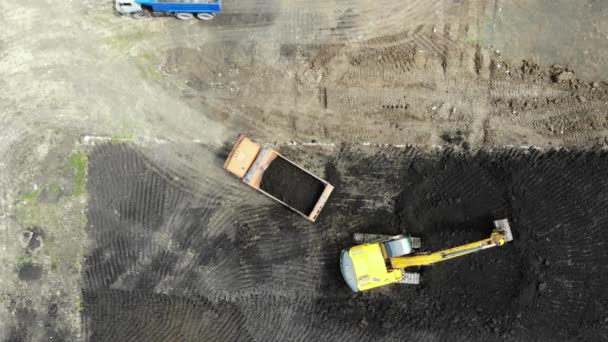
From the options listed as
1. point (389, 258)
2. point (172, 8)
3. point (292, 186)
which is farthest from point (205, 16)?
point (389, 258)

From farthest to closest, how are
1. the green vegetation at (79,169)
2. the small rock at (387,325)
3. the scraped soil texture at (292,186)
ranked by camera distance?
1. the green vegetation at (79,169)
2. the small rock at (387,325)
3. the scraped soil texture at (292,186)

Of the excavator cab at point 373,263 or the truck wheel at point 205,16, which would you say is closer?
the excavator cab at point 373,263

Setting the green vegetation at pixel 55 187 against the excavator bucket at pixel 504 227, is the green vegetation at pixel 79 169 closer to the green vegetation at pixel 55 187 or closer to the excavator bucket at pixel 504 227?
the green vegetation at pixel 55 187

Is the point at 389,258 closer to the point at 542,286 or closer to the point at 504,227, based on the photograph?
the point at 504,227

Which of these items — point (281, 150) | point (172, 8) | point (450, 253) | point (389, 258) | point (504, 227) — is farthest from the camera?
point (281, 150)

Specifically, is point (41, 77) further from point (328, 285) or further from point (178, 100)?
point (328, 285)

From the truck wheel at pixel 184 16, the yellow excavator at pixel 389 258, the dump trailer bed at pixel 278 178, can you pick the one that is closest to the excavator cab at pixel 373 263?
the yellow excavator at pixel 389 258

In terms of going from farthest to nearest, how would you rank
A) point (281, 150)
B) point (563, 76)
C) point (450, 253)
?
point (281, 150) < point (563, 76) < point (450, 253)

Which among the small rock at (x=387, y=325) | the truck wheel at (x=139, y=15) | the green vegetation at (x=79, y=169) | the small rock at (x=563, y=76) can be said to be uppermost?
the truck wheel at (x=139, y=15)
